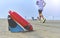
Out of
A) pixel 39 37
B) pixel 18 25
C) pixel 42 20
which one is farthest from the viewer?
pixel 42 20

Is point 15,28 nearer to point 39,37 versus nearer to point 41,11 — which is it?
point 39,37

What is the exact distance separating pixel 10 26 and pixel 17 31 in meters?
0.36

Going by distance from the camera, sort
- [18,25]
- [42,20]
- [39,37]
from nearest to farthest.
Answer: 1. [39,37]
2. [18,25]
3. [42,20]

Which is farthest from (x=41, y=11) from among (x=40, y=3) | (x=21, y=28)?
(x=21, y=28)

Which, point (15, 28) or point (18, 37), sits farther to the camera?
point (15, 28)

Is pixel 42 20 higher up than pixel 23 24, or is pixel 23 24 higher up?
pixel 23 24

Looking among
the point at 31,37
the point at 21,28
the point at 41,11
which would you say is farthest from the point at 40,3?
the point at 31,37

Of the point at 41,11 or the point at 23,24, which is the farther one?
the point at 41,11

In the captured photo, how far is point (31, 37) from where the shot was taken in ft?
30.7

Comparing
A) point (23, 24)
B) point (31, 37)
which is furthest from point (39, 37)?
point (23, 24)

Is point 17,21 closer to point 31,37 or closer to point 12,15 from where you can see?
point 12,15

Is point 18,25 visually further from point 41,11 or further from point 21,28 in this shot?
point 41,11

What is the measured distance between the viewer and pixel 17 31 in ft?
36.5

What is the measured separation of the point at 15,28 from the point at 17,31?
0.14 metres
